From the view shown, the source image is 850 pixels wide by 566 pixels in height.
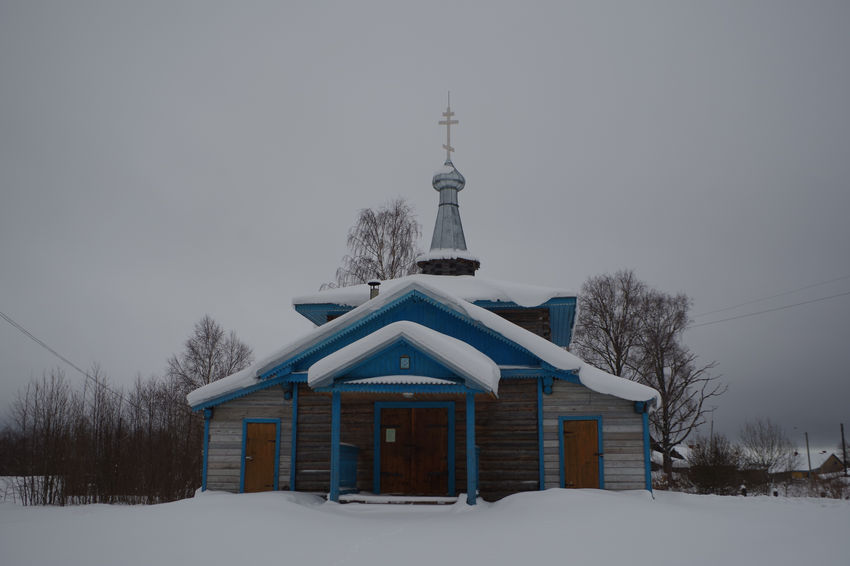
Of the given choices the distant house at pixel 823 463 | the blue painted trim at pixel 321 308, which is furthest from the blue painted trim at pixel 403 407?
the distant house at pixel 823 463

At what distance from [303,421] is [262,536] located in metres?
5.54

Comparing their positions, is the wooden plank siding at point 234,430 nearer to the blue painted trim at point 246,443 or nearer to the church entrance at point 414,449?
the blue painted trim at point 246,443

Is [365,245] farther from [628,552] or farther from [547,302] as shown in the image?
[628,552]

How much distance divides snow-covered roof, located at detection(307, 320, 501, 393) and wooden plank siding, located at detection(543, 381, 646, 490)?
1.98 metres

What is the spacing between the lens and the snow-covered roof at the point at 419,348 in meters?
11.3

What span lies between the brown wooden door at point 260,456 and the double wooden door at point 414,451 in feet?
7.71

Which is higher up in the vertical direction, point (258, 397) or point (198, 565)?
point (258, 397)

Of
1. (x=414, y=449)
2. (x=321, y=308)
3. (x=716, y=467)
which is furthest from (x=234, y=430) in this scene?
(x=716, y=467)

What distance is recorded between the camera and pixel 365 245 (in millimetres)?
26422

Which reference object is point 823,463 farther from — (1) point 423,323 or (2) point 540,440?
(1) point 423,323

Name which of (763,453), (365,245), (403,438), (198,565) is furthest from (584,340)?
(198,565)

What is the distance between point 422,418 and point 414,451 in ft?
2.28

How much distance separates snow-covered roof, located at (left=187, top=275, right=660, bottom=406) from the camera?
1277cm

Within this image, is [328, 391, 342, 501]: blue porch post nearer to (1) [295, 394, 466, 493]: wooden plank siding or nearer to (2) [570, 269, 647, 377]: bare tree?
(1) [295, 394, 466, 493]: wooden plank siding
